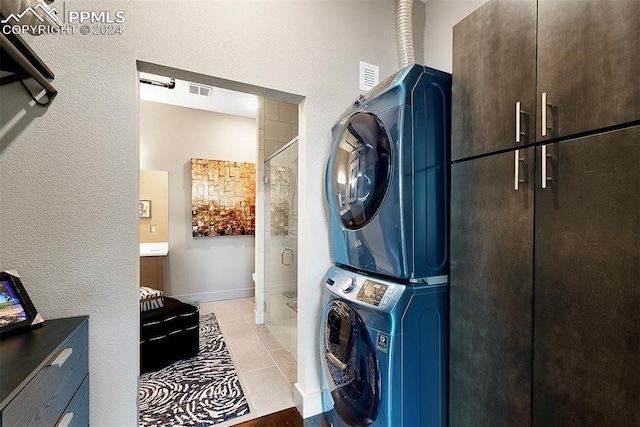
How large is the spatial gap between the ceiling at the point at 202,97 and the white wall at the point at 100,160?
183cm

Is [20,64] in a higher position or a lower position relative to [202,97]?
lower

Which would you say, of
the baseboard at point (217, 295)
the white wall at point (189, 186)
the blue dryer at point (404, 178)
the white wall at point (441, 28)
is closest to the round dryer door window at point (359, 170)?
the blue dryer at point (404, 178)

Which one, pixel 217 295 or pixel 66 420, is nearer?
pixel 66 420

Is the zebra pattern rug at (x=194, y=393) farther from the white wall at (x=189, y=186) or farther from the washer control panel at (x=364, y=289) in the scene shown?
the white wall at (x=189, y=186)

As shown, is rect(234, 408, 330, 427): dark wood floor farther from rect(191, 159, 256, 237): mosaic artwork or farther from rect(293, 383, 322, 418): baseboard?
rect(191, 159, 256, 237): mosaic artwork

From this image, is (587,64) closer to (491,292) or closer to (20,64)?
(491,292)

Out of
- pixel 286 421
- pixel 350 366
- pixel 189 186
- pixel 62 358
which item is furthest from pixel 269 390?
pixel 189 186

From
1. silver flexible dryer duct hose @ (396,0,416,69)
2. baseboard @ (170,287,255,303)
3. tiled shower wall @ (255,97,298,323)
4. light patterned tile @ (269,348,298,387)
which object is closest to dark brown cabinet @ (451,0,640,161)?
silver flexible dryer duct hose @ (396,0,416,69)

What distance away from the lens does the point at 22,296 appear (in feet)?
3.53

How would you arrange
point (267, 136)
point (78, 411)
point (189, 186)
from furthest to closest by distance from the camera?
point (189, 186) < point (267, 136) < point (78, 411)

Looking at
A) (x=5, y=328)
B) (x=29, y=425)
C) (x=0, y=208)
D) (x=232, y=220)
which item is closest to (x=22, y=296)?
(x=5, y=328)

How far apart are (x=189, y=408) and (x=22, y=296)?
4.03 feet

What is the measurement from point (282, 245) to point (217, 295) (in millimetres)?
1999

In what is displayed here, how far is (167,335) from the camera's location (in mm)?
2262
